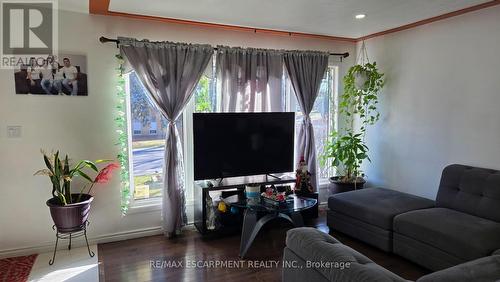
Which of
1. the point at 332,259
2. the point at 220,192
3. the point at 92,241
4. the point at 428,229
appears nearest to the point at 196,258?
the point at 220,192

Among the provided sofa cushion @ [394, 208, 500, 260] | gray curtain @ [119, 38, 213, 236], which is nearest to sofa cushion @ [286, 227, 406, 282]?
Answer: sofa cushion @ [394, 208, 500, 260]

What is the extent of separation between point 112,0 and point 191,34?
970mm

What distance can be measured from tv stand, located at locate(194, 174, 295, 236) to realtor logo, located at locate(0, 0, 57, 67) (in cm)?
200

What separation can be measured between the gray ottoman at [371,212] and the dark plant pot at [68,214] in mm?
2539

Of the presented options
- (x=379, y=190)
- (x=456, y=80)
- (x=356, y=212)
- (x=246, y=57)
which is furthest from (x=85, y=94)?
(x=456, y=80)

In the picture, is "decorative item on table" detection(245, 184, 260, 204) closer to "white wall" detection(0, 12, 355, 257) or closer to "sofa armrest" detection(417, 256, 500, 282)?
"white wall" detection(0, 12, 355, 257)

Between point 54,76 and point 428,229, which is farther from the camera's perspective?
point 54,76

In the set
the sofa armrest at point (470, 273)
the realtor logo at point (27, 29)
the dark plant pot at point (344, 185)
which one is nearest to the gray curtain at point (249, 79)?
the dark plant pot at point (344, 185)

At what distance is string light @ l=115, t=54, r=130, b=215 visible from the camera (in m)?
3.41

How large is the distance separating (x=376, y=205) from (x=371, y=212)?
116mm

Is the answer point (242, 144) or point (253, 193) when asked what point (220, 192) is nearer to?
point (242, 144)

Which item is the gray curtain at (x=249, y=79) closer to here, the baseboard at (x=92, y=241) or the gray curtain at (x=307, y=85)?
the gray curtain at (x=307, y=85)

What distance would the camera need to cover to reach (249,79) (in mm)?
3949

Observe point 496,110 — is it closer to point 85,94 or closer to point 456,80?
point 456,80
